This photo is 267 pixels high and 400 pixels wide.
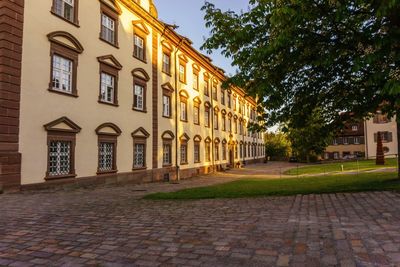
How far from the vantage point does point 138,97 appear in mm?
21125

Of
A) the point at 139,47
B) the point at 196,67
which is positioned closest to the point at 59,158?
the point at 139,47

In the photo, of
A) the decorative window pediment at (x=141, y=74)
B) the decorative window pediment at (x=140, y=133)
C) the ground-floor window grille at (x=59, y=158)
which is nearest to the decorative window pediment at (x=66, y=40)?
the ground-floor window grille at (x=59, y=158)

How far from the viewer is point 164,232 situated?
19.4 feet

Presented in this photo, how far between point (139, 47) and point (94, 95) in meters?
5.99

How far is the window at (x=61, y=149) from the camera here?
46.1 feet

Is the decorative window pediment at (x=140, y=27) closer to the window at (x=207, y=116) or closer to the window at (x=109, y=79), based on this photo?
the window at (x=109, y=79)

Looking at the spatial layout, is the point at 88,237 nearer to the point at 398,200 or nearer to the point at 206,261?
the point at 206,261

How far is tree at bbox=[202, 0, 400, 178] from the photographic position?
8.47 metres

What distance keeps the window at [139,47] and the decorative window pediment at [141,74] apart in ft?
2.66

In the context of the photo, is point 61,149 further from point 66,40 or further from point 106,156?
point 66,40

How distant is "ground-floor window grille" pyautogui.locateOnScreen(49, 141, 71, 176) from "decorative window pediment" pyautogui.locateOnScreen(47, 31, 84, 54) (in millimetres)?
4463

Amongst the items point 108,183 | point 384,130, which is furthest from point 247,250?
point 384,130

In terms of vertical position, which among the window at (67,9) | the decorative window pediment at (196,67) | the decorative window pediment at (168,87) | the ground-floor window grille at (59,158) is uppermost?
the decorative window pediment at (196,67)

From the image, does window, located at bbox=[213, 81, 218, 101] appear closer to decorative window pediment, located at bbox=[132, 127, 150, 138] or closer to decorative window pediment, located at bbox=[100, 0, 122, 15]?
decorative window pediment, located at bbox=[132, 127, 150, 138]
